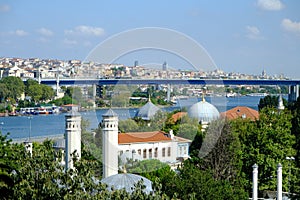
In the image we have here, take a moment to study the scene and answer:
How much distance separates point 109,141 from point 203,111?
24.7ft

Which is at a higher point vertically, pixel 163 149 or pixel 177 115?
pixel 177 115

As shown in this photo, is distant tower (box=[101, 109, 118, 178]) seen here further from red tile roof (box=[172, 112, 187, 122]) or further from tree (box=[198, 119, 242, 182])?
red tile roof (box=[172, 112, 187, 122])

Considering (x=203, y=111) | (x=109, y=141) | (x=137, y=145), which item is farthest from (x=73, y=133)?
(x=203, y=111)

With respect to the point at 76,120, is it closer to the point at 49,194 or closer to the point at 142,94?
the point at 49,194

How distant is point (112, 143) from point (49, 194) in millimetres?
5462

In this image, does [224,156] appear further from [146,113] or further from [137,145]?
[146,113]

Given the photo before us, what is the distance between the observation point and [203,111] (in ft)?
60.3

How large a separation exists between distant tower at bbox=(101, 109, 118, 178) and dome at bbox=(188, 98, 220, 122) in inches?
250

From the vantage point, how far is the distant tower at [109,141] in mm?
10883

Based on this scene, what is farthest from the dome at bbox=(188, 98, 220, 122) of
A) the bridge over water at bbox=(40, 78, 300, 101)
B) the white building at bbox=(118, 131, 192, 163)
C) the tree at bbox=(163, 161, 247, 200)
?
the tree at bbox=(163, 161, 247, 200)

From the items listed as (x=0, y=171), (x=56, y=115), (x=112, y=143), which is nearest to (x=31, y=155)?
(x=0, y=171)

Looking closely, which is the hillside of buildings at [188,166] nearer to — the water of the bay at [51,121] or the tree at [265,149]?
the tree at [265,149]

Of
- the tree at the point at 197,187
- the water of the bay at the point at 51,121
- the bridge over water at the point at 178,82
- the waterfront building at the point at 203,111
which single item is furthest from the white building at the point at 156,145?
the bridge over water at the point at 178,82

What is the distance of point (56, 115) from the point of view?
130ft
